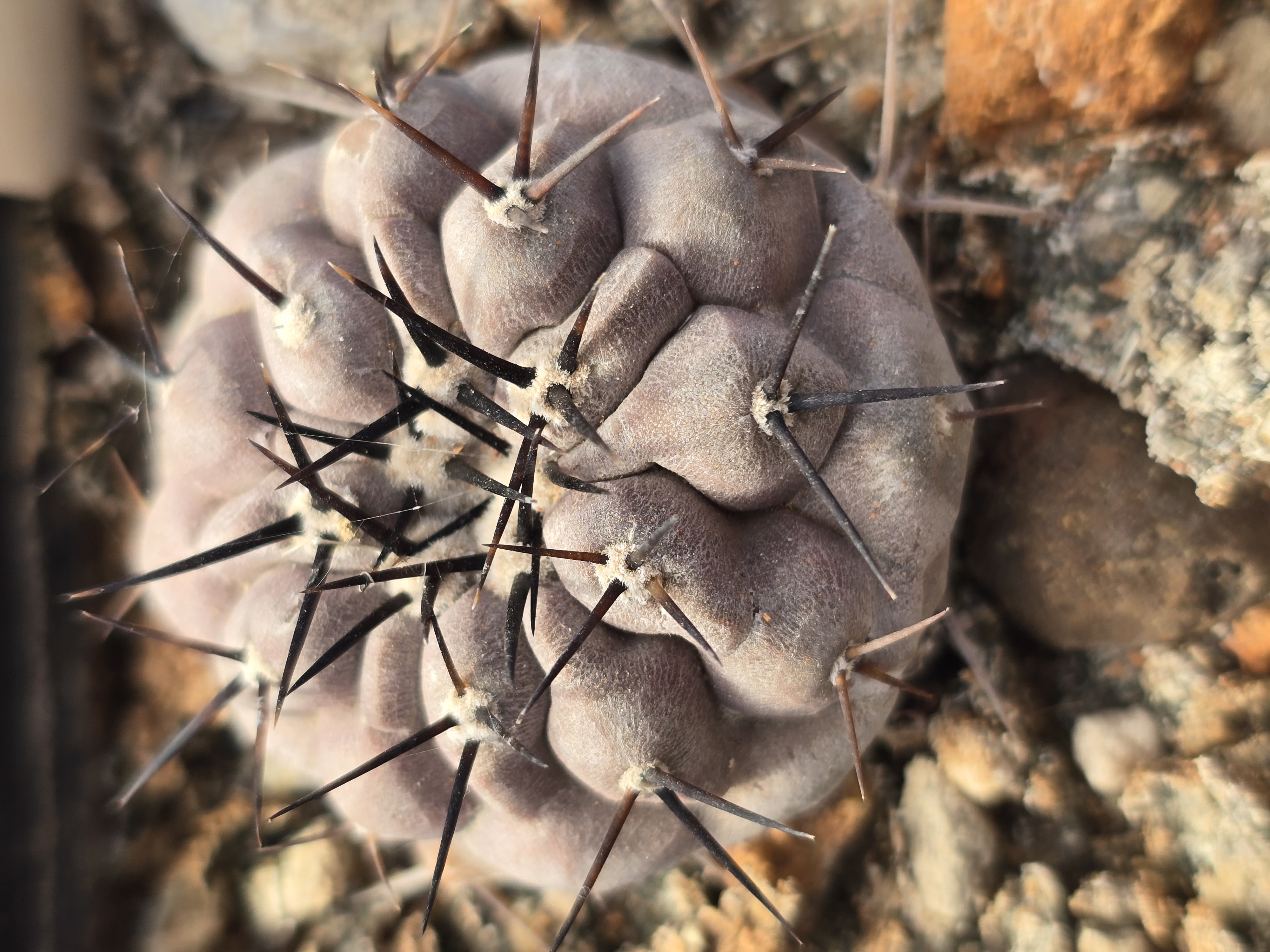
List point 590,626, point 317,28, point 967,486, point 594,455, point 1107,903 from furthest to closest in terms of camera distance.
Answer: point 317,28 → point 967,486 → point 1107,903 → point 594,455 → point 590,626

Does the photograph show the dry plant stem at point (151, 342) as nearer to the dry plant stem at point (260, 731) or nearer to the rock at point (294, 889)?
the dry plant stem at point (260, 731)

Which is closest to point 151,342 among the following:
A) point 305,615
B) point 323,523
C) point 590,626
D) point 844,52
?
point 323,523

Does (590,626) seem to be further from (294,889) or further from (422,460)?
(294,889)

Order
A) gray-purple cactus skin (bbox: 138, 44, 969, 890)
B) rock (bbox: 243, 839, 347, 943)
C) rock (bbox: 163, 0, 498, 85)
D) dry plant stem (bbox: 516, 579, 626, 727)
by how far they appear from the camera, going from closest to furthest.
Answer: dry plant stem (bbox: 516, 579, 626, 727) < gray-purple cactus skin (bbox: 138, 44, 969, 890) < rock (bbox: 243, 839, 347, 943) < rock (bbox: 163, 0, 498, 85)

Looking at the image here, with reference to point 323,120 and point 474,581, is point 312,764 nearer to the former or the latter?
point 474,581

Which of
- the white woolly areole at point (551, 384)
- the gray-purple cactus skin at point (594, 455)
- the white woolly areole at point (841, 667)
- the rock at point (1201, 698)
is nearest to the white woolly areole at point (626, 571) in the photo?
the gray-purple cactus skin at point (594, 455)

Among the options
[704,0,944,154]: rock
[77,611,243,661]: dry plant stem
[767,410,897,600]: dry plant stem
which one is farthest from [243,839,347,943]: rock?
[704,0,944,154]: rock

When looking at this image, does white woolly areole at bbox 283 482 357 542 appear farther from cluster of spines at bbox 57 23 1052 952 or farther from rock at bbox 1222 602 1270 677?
rock at bbox 1222 602 1270 677
